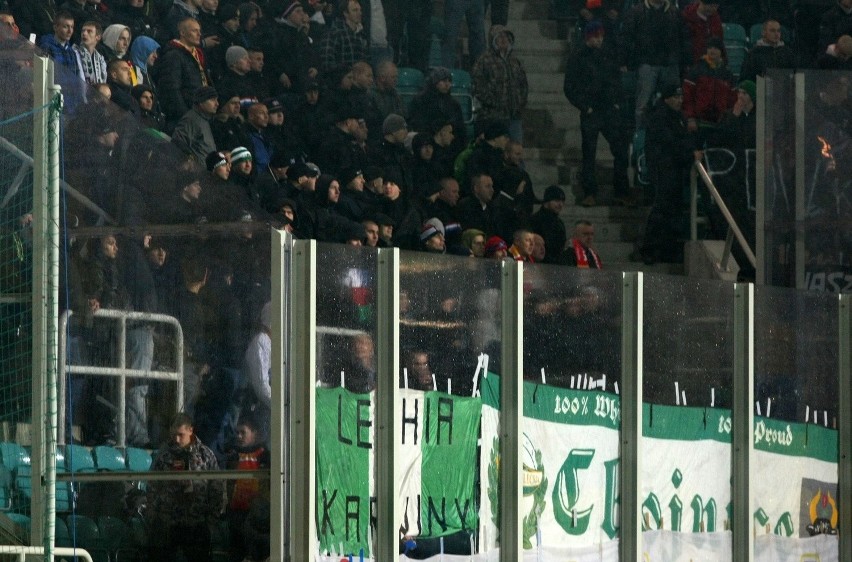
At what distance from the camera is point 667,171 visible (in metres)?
14.1

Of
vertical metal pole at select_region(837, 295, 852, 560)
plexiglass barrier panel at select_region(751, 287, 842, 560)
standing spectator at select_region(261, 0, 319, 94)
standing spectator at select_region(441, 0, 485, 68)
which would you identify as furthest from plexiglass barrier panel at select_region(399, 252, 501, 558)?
standing spectator at select_region(441, 0, 485, 68)

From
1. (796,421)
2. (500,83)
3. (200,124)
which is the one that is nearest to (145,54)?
(200,124)

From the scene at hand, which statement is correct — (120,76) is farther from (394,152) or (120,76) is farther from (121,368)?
(121,368)

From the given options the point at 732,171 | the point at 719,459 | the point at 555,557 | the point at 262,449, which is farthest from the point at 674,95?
the point at 262,449

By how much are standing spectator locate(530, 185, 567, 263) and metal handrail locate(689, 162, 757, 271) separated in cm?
111

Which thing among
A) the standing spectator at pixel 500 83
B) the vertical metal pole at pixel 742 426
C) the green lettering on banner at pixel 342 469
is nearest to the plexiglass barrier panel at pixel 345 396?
the green lettering on banner at pixel 342 469

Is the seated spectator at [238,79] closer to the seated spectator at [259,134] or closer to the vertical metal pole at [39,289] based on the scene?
the seated spectator at [259,134]

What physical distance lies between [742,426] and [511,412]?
197 centimetres

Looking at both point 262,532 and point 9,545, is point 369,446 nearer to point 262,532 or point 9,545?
point 262,532

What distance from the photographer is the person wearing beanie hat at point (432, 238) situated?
12156mm

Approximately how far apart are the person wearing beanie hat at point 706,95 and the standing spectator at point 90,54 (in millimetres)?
5205

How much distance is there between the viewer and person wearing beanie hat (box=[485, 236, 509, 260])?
11922mm

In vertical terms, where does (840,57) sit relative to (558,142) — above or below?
above

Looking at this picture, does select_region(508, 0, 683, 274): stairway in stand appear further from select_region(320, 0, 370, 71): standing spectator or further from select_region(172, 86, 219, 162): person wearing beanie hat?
select_region(172, 86, 219, 162): person wearing beanie hat
